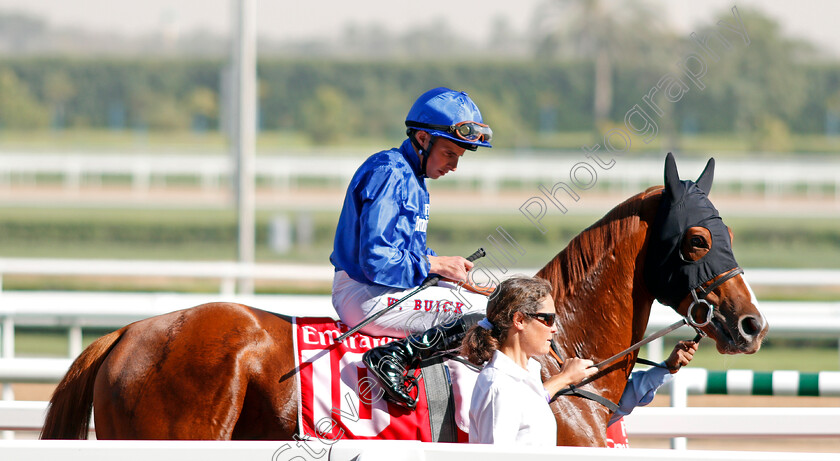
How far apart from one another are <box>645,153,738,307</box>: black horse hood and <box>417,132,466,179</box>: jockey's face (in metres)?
0.74

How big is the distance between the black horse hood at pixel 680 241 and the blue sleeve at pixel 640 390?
26cm

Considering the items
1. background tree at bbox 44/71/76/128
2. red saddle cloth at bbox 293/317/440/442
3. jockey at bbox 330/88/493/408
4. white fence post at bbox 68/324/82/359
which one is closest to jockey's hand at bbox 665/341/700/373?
jockey at bbox 330/88/493/408

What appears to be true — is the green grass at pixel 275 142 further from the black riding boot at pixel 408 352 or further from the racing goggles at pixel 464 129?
the black riding boot at pixel 408 352

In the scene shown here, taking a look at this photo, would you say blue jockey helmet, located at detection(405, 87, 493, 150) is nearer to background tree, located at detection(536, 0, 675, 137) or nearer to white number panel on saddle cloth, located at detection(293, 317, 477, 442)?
white number panel on saddle cloth, located at detection(293, 317, 477, 442)

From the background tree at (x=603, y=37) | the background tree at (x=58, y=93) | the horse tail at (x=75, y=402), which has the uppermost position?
the background tree at (x=603, y=37)

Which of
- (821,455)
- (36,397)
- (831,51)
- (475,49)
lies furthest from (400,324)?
(475,49)

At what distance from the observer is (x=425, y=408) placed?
2893 mm

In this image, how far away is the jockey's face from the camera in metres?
3.03

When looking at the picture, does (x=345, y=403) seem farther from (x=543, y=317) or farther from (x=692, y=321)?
(x=692, y=321)

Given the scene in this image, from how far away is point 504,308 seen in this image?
8.21 feet

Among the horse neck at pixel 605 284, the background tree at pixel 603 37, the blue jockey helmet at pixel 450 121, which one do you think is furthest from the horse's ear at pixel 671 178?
the background tree at pixel 603 37

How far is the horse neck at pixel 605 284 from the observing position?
10.3 ft

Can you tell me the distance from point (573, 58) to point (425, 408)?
39.4 meters

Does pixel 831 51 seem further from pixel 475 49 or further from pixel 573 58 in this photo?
pixel 475 49
